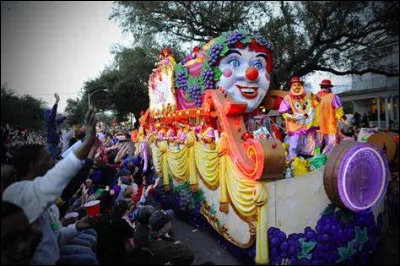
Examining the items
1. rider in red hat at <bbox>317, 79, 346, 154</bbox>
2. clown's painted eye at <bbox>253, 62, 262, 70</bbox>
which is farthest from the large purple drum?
clown's painted eye at <bbox>253, 62, 262, 70</bbox>

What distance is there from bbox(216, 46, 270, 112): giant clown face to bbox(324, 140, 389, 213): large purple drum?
124 inches

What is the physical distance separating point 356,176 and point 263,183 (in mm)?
902

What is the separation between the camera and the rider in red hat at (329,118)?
4.71 m

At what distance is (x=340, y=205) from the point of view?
3.36 meters

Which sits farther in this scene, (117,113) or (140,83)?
(117,113)

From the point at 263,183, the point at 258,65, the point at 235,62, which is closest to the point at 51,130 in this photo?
the point at 235,62

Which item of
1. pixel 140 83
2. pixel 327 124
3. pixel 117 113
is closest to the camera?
pixel 327 124

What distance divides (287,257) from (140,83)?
24.2 metres

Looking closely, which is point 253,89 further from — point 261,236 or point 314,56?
point 314,56

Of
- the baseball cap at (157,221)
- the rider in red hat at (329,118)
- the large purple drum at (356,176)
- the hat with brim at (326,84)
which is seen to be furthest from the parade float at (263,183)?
the baseball cap at (157,221)

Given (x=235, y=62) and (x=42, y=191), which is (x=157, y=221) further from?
(x=235, y=62)

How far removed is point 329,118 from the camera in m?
4.84

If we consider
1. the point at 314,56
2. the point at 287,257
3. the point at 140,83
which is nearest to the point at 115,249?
the point at 287,257

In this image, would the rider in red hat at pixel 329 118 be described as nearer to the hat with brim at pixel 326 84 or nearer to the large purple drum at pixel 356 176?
the hat with brim at pixel 326 84
